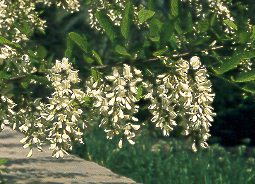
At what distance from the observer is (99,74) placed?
159 inches

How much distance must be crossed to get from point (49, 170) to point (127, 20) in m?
4.05

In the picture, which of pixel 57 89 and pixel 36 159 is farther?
pixel 36 159

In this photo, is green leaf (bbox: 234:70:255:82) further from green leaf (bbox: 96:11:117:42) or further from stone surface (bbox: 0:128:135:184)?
stone surface (bbox: 0:128:135:184)

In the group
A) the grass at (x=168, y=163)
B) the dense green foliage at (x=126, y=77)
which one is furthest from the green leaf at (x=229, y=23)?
the grass at (x=168, y=163)

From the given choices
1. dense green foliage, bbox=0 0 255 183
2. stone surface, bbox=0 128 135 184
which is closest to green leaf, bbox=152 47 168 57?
dense green foliage, bbox=0 0 255 183

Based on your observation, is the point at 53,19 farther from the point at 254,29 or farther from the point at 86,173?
the point at 254,29

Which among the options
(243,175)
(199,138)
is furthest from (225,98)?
(199,138)

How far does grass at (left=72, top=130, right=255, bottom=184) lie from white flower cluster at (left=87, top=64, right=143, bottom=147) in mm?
3451

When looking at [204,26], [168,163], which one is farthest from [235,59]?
[168,163]

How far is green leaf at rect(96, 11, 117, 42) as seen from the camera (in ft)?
12.7

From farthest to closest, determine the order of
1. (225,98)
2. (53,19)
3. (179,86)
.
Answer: (53,19)
(225,98)
(179,86)

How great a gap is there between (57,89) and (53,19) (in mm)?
10235

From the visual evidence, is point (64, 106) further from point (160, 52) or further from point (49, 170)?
point (49, 170)

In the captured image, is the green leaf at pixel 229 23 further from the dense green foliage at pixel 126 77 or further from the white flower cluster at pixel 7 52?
the white flower cluster at pixel 7 52
